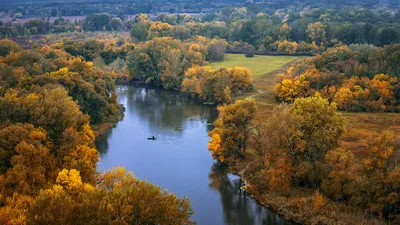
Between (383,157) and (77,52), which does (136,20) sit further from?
(383,157)

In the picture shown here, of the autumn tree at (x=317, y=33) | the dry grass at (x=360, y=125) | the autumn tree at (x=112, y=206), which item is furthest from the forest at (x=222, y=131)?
the autumn tree at (x=317, y=33)

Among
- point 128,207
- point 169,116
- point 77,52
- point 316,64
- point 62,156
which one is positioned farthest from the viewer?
point 77,52

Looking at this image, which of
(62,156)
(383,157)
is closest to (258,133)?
(383,157)

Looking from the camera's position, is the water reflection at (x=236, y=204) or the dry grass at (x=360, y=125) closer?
the water reflection at (x=236, y=204)

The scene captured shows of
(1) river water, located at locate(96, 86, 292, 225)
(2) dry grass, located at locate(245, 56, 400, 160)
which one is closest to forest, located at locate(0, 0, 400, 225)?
(2) dry grass, located at locate(245, 56, 400, 160)

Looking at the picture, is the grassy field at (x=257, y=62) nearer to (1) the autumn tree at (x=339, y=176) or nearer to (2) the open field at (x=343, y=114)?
(2) the open field at (x=343, y=114)

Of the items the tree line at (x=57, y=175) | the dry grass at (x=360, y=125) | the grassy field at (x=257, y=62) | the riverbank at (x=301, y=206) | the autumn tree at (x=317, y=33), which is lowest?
the riverbank at (x=301, y=206)
